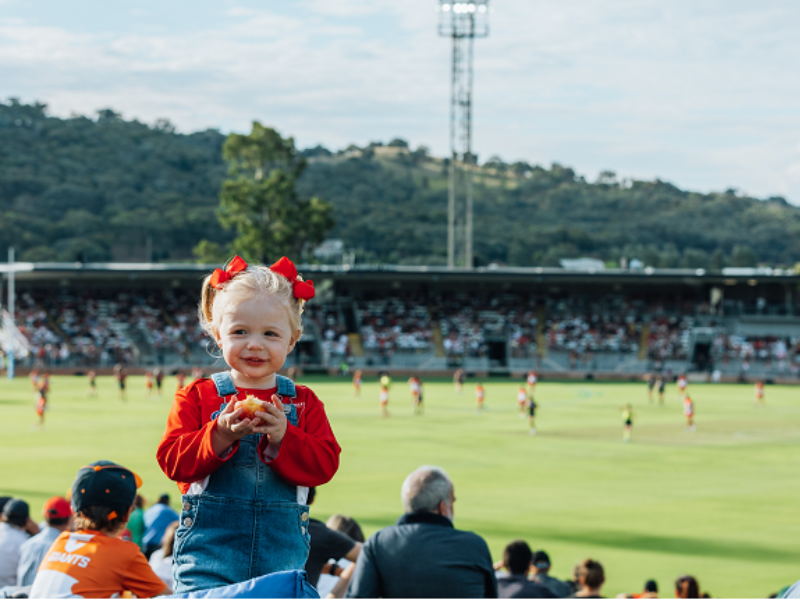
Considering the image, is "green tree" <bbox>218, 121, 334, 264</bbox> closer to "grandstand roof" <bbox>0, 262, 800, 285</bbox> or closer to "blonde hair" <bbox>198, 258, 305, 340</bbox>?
"grandstand roof" <bbox>0, 262, 800, 285</bbox>

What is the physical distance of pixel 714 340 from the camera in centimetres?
6412

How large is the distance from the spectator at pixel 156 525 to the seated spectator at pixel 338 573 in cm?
285

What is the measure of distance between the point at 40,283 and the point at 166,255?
58816mm

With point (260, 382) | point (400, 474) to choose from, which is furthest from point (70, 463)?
point (260, 382)

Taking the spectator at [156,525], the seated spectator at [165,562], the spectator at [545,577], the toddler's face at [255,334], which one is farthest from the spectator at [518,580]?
the toddler's face at [255,334]

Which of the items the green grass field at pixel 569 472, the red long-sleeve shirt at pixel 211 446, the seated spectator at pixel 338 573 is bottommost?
the green grass field at pixel 569 472

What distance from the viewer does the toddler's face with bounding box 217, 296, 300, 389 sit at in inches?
125

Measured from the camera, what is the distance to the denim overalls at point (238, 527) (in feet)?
10.1

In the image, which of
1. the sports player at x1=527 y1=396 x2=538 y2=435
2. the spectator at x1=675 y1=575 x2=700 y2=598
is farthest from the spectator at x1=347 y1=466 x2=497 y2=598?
the sports player at x1=527 y1=396 x2=538 y2=435

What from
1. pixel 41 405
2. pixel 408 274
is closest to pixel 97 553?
pixel 41 405

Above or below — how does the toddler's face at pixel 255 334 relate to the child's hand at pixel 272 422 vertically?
above

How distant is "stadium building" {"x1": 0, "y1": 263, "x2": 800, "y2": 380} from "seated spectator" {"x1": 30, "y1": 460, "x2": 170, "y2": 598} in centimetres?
5306

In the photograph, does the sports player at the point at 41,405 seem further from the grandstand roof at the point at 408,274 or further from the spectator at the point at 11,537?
the grandstand roof at the point at 408,274

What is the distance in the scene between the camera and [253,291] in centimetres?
319
